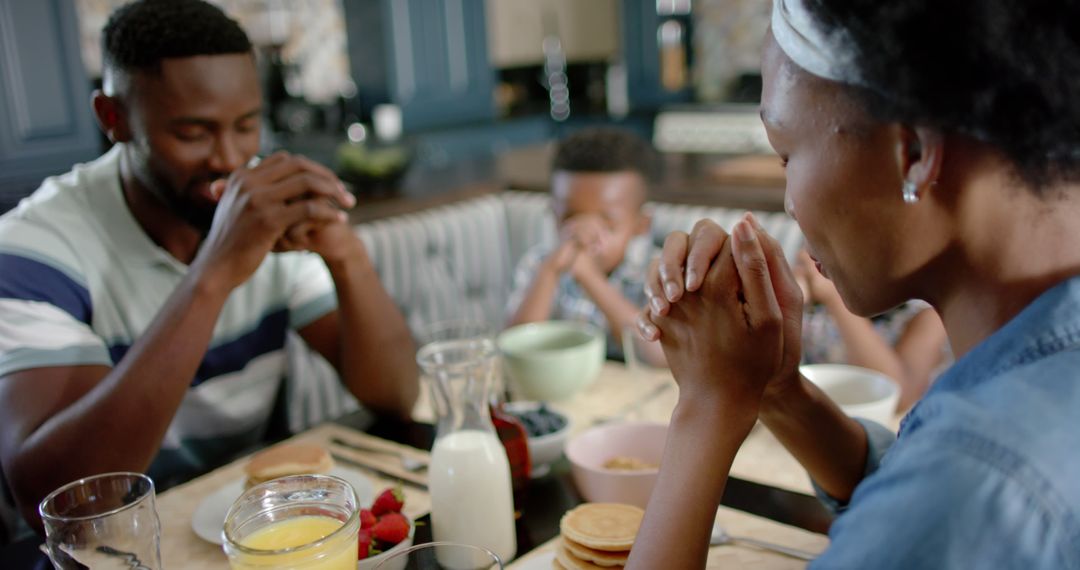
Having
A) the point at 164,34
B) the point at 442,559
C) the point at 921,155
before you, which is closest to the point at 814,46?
the point at 921,155

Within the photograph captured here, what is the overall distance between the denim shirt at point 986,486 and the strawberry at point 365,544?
53cm

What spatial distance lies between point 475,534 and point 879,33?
68 centimetres

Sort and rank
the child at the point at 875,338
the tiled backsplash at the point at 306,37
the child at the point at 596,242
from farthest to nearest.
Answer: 1. the tiled backsplash at the point at 306,37
2. the child at the point at 596,242
3. the child at the point at 875,338

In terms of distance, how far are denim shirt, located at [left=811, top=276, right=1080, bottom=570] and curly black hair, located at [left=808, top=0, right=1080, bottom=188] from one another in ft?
0.43

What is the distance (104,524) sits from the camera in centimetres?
89

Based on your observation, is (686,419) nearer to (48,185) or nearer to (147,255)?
(147,255)

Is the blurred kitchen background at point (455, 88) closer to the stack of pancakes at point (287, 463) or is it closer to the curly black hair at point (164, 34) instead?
the curly black hair at point (164, 34)

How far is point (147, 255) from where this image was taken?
146 cm

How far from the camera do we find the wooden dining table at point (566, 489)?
3.28ft

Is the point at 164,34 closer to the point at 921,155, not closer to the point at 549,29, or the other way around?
the point at 921,155

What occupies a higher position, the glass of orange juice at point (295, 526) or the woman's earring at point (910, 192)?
the woman's earring at point (910, 192)

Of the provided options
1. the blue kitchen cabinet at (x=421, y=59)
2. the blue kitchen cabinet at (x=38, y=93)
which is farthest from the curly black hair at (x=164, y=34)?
the blue kitchen cabinet at (x=421, y=59)

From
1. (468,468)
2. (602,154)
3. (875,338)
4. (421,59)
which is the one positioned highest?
(421,59)

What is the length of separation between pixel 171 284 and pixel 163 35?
41cm
